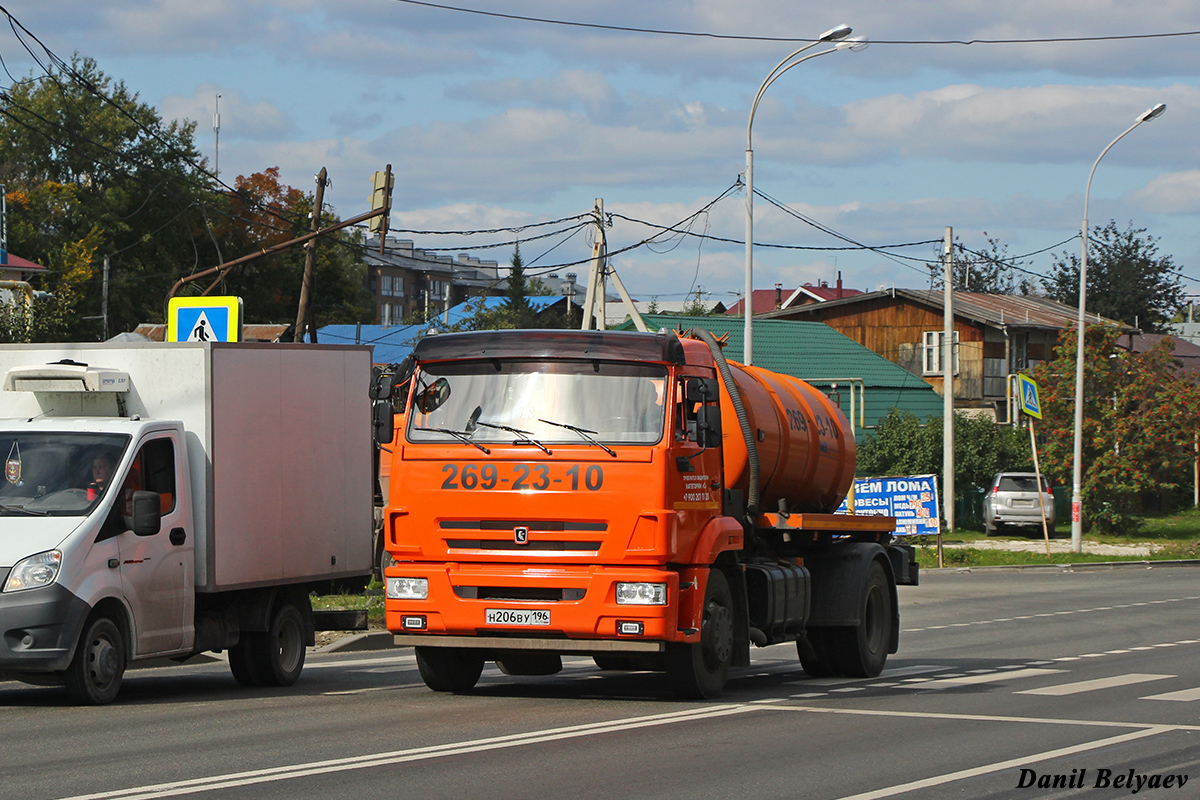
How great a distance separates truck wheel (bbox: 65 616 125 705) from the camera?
1082cm

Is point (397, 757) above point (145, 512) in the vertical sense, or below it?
below

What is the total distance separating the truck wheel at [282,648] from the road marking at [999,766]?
21.7 ft

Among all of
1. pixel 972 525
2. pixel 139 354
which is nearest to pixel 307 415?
pixel 139 354

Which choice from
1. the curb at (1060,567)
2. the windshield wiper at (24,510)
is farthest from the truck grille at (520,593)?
the curb at (1060,567)

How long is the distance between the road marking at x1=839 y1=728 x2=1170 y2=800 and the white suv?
34571 mm

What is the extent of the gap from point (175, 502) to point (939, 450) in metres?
35.4

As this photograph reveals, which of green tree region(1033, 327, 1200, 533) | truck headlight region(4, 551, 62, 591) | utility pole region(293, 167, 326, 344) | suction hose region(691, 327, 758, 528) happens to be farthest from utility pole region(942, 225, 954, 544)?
truck headlight region(4, 551, 62, 591)

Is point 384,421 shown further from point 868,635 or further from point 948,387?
point 948,387

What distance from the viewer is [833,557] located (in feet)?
47.5

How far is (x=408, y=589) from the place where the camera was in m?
11.2

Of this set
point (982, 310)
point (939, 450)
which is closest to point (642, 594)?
point (939, 450)

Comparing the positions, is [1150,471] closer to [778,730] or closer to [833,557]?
[833,557]

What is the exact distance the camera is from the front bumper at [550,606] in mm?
10703

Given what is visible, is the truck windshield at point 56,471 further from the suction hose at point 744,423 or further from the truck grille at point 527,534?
the suction hose at point 744,423
